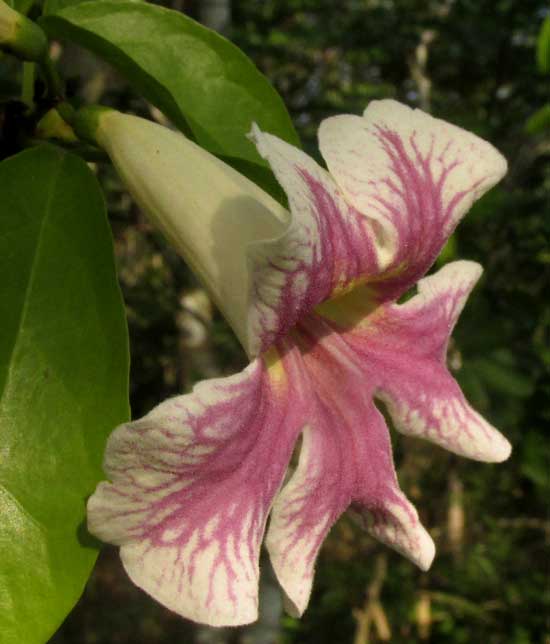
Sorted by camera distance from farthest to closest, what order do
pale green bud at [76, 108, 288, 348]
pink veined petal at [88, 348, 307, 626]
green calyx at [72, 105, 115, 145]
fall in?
green calyx at [72, 105, 115, 145] → pale green bud at [76, 108, 288, 348] → pink veined petal at [88, 348, 307, 626]

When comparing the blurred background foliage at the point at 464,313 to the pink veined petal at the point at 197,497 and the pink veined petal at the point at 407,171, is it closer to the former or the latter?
the pink veined petal at the point at 407,171

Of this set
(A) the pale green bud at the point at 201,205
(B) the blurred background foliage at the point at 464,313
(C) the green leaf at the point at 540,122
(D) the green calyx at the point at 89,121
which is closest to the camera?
(A) the pale green bud at the point at 201,205

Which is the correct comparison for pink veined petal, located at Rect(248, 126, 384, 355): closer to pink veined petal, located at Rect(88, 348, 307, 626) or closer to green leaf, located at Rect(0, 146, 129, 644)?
pink veined petal, located at Rect(88, 348, 307, 626)

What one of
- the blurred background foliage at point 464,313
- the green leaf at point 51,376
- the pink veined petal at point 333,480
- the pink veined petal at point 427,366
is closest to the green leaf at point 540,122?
the blurred background foliage at point 464,313

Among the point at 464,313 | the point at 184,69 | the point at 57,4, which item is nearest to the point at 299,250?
the point at 184,69

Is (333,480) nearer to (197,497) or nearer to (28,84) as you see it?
(197,497)

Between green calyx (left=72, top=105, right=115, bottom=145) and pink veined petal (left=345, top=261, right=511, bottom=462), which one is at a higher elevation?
green calyx (left=72, top=105, right=115, bottom=145)

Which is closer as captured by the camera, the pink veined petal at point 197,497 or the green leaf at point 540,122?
the pink veined petal at point 197,497

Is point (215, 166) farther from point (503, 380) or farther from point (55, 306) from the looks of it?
point (503, 380)

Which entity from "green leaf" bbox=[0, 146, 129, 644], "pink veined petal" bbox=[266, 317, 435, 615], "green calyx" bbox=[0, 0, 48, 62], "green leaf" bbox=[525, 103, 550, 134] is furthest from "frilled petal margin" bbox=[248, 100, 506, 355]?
"green leaf" bbox=[525, 103, 550, 134]
